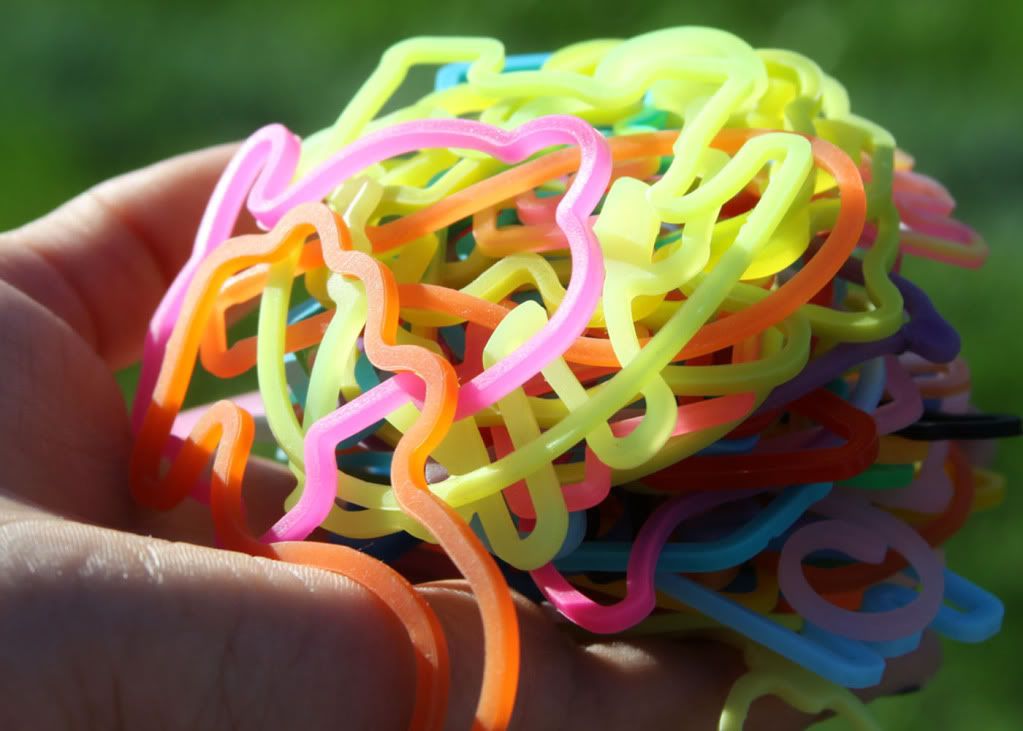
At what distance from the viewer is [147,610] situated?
83cm

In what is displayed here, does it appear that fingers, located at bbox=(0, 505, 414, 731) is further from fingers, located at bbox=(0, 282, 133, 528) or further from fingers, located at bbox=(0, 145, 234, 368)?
fingers, located at bbox=(0, 145, 234, 368)

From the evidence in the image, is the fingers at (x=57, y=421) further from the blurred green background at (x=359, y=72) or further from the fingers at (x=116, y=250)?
the blurred green background at (x=359, y=72)

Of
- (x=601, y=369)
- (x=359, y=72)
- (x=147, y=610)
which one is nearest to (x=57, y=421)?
(x=147, y=610)

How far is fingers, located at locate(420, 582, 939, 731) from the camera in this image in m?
0.98

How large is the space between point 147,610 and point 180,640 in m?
0.03

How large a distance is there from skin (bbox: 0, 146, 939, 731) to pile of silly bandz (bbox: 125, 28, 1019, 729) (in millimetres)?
45

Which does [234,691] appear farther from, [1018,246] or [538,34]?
[538,34]

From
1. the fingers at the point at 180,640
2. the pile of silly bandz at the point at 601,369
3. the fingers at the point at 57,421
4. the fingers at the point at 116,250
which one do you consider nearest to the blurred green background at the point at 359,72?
the fingers at the point at 116,250

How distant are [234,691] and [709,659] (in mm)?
453

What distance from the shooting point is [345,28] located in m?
2.57

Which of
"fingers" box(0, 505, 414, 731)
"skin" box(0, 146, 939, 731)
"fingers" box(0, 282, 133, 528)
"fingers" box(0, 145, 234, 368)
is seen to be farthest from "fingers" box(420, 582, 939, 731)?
"fingers" box(0, 145, 234, 368)

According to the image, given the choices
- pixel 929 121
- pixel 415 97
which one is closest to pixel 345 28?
pixel 415 97

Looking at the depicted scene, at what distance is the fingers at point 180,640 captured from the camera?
0.82 m

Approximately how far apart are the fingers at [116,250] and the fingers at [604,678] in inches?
20.7
